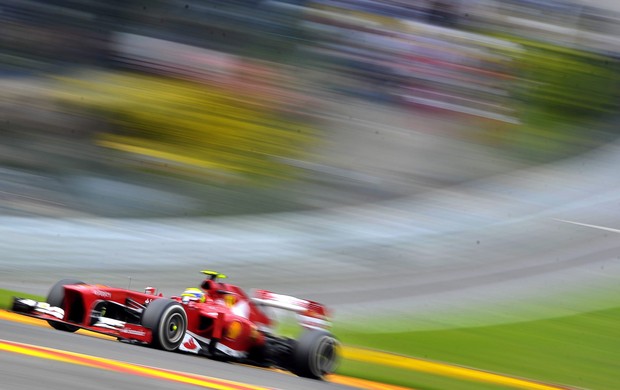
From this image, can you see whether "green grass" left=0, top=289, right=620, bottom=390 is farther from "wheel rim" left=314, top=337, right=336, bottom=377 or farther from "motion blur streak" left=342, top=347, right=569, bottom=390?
"wheel rim" left=314, top=337, right=336, bottom=377

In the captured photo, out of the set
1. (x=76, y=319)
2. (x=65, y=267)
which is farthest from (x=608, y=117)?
(x=76, y=319)

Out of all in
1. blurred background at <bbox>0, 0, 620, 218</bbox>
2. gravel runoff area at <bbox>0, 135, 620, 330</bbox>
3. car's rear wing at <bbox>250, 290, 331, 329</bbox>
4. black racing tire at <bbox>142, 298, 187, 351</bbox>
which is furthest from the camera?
blurred background at <bbox>0, 0, 620, 218</bbox>

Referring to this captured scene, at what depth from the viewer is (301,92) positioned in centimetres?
1533

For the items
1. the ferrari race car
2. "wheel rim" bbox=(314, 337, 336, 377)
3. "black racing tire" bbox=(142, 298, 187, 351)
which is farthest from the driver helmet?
"wheel rim" bbox=(314, 337, 336, 377)

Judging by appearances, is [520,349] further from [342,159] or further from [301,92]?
[301,92]

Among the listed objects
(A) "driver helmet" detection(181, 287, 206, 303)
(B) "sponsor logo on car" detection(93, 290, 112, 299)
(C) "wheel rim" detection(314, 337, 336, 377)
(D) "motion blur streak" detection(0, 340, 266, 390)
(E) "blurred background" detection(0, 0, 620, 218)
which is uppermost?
(E) "blurred background" detection(0, 0, 620, 218)

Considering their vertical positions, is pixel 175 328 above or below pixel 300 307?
below

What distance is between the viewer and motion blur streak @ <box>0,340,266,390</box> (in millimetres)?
4941

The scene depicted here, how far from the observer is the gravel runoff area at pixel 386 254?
9719 millimetres

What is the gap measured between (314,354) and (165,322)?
1074 millimetres

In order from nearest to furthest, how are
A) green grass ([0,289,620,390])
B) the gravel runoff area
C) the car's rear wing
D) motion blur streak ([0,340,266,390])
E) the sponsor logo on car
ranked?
motion blur streak ([0,340,266,390]) < the sponsor logo on car < the car's rear wing < green grass ([0,289,620,390]) < the gravel runoff area

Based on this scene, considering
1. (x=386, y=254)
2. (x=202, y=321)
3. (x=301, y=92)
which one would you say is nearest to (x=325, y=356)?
(x=202, y=321)

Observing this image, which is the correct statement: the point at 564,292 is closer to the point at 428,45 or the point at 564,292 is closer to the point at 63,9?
the point at 428,45

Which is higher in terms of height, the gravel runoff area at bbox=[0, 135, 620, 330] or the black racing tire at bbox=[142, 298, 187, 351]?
the gravel runoff area at bbox=[0, 135, 620, 330]
